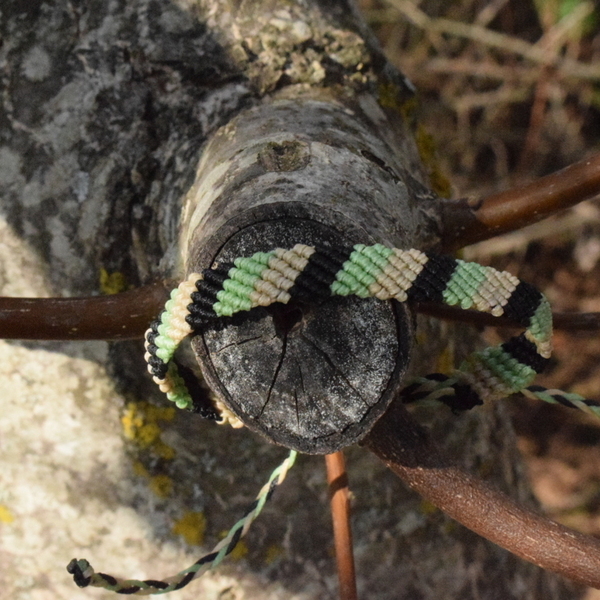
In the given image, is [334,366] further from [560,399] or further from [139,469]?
[139,469]

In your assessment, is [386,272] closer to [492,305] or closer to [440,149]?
[492,305]

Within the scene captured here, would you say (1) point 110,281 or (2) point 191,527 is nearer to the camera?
(1) point 110,281

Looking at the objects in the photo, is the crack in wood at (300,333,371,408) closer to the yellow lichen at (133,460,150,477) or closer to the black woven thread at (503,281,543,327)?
the black woven thread at (503,281,543,327)

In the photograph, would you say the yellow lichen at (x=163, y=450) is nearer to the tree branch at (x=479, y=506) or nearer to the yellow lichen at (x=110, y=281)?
the yellow lichen at (x=110, y=281)

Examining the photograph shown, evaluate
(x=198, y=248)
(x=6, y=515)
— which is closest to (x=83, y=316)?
(x=198, y=248)

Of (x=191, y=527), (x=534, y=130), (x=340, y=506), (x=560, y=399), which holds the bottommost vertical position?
(x=534, y=130)

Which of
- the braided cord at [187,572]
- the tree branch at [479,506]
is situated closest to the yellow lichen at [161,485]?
the braided cord at [187,572]

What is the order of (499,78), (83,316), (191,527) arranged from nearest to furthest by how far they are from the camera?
(83,316), (191,527), (499,78)
